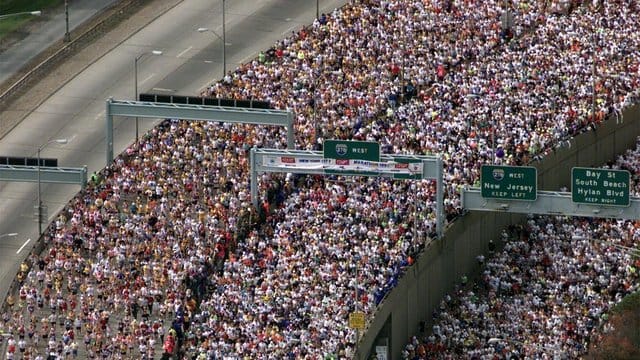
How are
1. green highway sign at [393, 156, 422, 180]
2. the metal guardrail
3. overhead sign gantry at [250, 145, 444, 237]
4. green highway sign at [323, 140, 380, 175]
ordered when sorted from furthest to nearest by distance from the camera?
the metal guardrail < green highway sign at [323, 140, 380, 175] < green highway sign at [393, 156, 422, 180] < overhead sign gantry at [250, 145, 444, 237]

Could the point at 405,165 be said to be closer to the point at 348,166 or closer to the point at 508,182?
the point at 348,166

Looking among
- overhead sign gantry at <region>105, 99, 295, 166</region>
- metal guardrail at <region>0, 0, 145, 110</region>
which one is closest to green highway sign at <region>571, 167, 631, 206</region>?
overhead sign gantry at <region>105, 99, 295, 166</region>

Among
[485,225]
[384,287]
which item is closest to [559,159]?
[485,225]

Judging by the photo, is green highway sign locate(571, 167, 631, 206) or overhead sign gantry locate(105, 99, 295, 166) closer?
green highway sign locate(571, 167, 631, 206)

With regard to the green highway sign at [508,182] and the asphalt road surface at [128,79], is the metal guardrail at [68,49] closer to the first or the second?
the asphalt road surface at [128,79]

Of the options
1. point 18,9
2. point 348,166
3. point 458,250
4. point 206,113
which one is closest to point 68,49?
point 18,9

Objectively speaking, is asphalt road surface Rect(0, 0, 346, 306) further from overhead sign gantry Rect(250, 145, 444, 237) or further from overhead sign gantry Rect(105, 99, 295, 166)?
overhead sign gantry Rect(250, 145, 444, 237)

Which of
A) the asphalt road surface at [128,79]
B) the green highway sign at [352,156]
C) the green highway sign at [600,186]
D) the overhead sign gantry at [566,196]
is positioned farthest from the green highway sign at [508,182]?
the asphalt road surface at [128,79]

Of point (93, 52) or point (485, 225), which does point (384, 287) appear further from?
point (93, 52)
